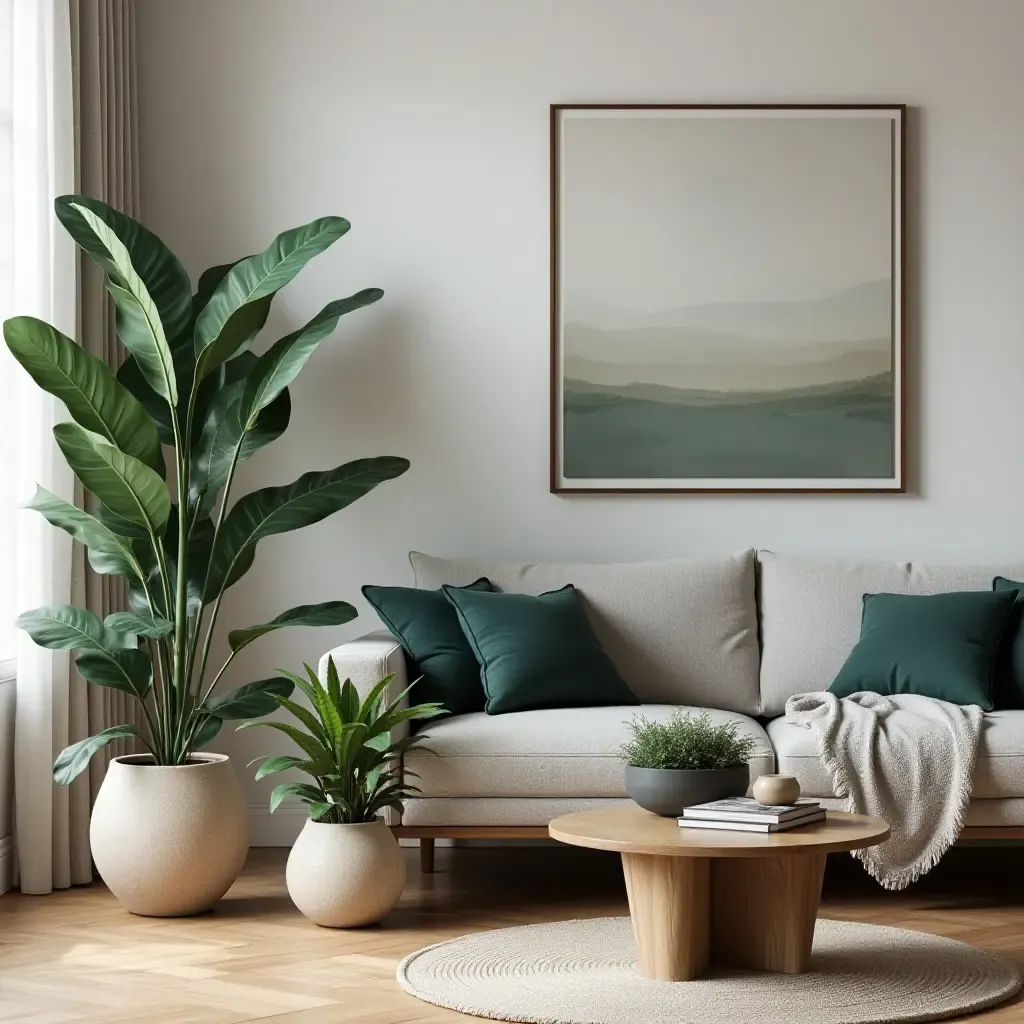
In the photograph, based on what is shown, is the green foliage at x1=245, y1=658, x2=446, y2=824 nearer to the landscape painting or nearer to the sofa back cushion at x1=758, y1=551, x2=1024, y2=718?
the sofa back cushion at x1=758, y1=551, x2=1024, y2=718

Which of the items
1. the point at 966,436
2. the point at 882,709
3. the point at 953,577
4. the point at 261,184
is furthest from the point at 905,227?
the point at 261,184

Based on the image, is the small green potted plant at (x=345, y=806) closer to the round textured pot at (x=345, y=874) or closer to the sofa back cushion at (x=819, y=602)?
the round textured pot at (x=345, y=874)

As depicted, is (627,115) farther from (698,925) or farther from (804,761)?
(698,925)

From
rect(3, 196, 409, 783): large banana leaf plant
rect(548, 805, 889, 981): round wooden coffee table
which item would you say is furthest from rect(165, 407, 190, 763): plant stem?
rect(548, 805, 889, 981): round wooden coffee table

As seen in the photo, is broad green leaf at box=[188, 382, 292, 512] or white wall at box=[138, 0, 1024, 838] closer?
broad green leaf at box=[188, 382, 292, 512]

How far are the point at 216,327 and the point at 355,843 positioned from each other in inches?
58.0

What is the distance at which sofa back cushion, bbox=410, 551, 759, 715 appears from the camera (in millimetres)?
4305

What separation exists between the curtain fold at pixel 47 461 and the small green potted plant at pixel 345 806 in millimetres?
839

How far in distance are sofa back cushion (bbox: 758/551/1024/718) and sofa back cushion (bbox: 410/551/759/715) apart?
0.21 feet

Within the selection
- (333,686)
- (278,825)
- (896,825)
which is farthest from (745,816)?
(278,825)

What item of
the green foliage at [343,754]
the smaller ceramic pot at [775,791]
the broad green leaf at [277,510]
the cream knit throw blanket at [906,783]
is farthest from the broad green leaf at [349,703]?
the cream knit throw blanket at [906,783]

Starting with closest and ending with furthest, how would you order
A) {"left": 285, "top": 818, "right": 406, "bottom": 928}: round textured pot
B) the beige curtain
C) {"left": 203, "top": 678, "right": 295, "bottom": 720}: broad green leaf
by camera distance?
{"left": 285, "top": 818, "right": 406, "bottom": 928}: round textured pot, {"left": 203, "top": 678, "right": 295, "bottom": 720}: broad green leaf, the beige curtain

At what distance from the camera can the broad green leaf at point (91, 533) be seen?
3760 mm

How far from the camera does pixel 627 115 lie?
4.69 m
